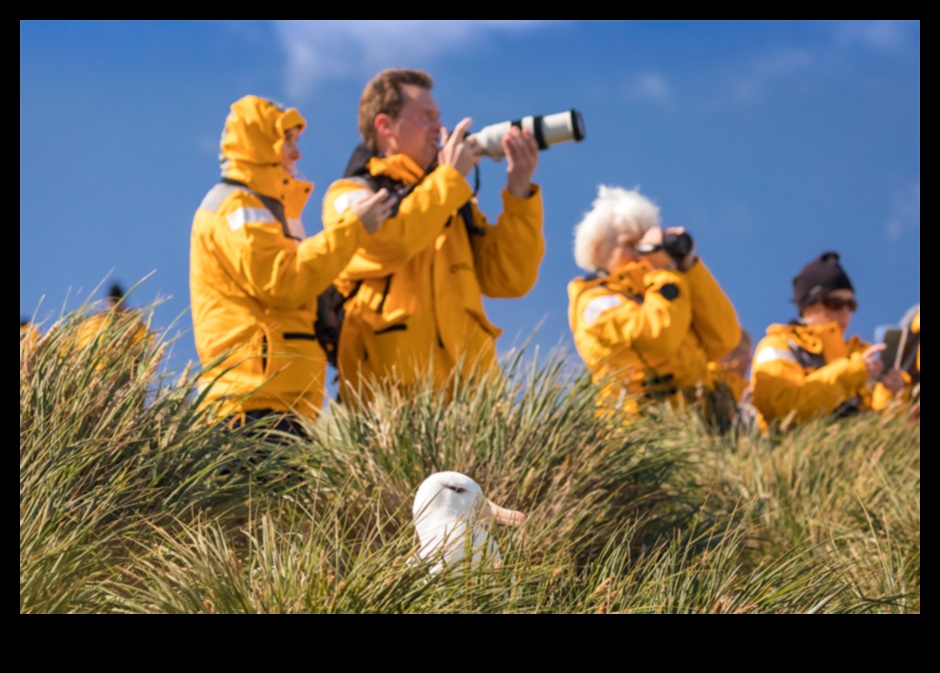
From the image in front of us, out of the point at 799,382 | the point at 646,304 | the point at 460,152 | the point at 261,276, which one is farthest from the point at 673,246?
the point at 261,276

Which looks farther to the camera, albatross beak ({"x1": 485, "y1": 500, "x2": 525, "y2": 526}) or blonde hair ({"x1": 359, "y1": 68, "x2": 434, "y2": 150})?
blonde hair ({"x1": 359, "y1": 68, "x2": 434, "y2": 150})

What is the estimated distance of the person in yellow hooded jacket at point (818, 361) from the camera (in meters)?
8.76

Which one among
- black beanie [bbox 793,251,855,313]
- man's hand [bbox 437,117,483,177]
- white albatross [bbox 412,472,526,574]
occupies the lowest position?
white albatross [bbox 412,472,526,574]

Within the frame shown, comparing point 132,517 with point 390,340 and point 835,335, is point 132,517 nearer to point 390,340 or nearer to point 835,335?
point 390,340

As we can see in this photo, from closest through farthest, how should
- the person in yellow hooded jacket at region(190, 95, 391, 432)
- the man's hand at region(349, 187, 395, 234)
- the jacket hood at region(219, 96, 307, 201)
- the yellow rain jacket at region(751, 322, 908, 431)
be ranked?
the person in yellow hooded jacket at region(190, 95, 391, 432) → the man's hand at region(349, 187, 395, 234) → the jacket hood at region(219, 96, 307, 201) → the yellow rain jacket at region(751, 322, 908, 431)

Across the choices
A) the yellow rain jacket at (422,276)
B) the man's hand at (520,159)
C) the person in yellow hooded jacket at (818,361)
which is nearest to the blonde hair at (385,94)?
the yellow rain jacket at (422,276)

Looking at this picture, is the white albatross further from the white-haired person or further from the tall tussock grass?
the white-haired person

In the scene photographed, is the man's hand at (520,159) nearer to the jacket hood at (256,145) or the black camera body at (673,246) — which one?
the jacket hood at (256,145)

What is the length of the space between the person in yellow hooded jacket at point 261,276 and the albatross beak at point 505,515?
1.37m

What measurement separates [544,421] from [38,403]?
78.4 inches

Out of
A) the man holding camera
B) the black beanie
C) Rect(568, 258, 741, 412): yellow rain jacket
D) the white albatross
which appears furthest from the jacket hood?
the black beanie

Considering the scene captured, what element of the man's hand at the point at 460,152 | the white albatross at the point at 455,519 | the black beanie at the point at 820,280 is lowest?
the white albatross at the point at 455,519

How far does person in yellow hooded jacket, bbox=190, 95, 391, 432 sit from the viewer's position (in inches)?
224

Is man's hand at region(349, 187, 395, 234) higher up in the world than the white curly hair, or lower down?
lower down
